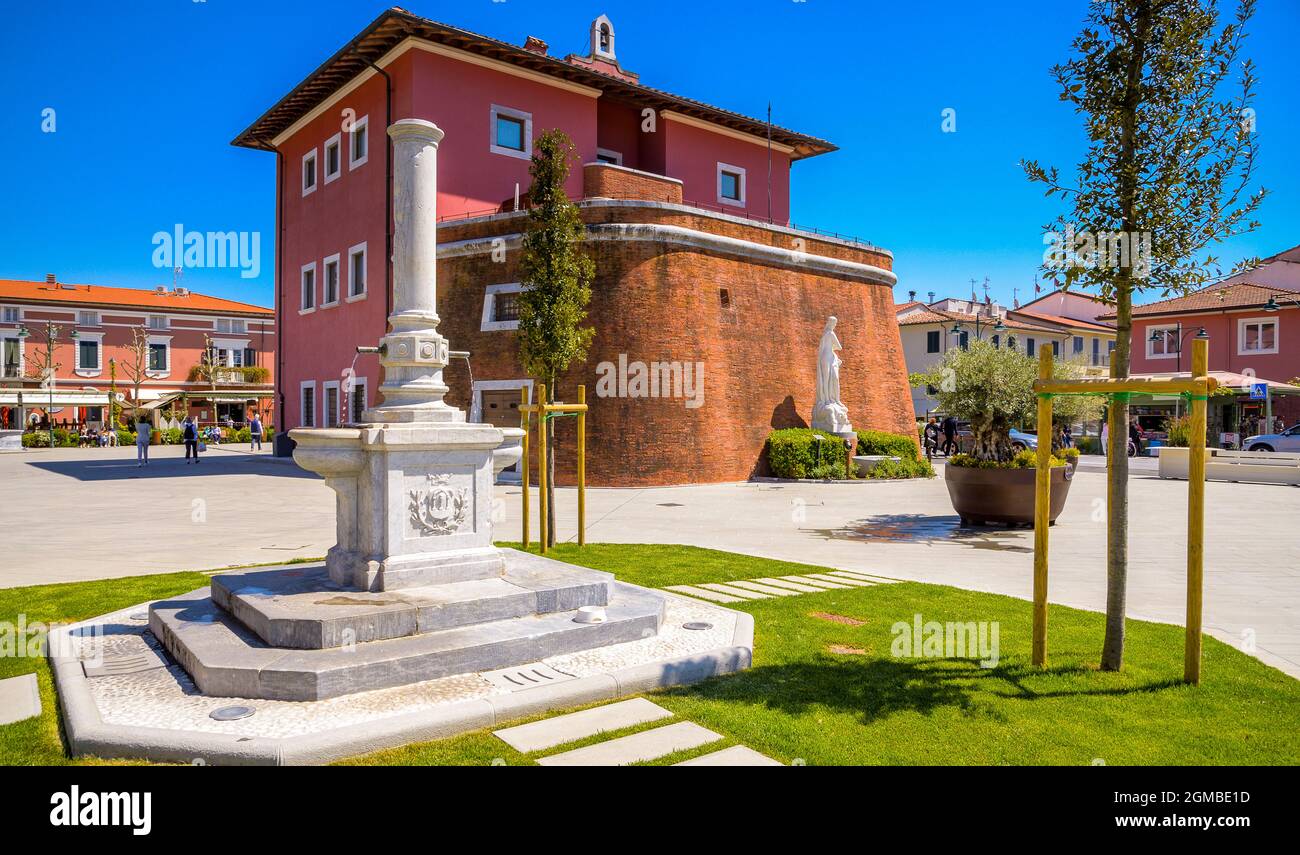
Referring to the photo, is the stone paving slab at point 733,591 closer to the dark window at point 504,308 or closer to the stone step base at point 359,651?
the stone step base at point 359,651

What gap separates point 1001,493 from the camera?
1315 cm

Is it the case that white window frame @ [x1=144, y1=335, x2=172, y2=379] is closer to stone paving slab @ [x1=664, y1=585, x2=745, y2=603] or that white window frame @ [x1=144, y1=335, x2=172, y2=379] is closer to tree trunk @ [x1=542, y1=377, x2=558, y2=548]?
tree trunk @ [x1=542, y1=377, x2=558, y2=548]

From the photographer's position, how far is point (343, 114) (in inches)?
1045

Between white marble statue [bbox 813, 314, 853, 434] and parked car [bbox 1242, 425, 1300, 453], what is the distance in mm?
20546

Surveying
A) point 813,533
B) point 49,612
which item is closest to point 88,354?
point 49,612

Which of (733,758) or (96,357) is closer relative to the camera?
(733,758)

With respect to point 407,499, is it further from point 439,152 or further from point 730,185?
point 730,185

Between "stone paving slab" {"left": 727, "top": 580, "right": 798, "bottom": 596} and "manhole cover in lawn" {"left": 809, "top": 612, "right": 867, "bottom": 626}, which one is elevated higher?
"stone paving slab" {"left": 727, "top": 580, "right": 798, "bottom": 596}

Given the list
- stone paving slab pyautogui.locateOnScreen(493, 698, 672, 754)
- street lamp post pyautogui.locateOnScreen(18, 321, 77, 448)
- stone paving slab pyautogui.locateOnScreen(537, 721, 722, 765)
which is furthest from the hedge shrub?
street lamp post pyautogui.locateOnScreen(18, 321, 77, 448)

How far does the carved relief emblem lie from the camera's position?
21.0 ft

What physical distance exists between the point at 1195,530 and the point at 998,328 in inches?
1727

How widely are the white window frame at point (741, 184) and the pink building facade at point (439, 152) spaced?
0.18 ft

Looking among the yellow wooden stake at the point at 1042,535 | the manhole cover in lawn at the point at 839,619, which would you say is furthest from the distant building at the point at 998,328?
the yellow wooden stake at the point at 1042,535
